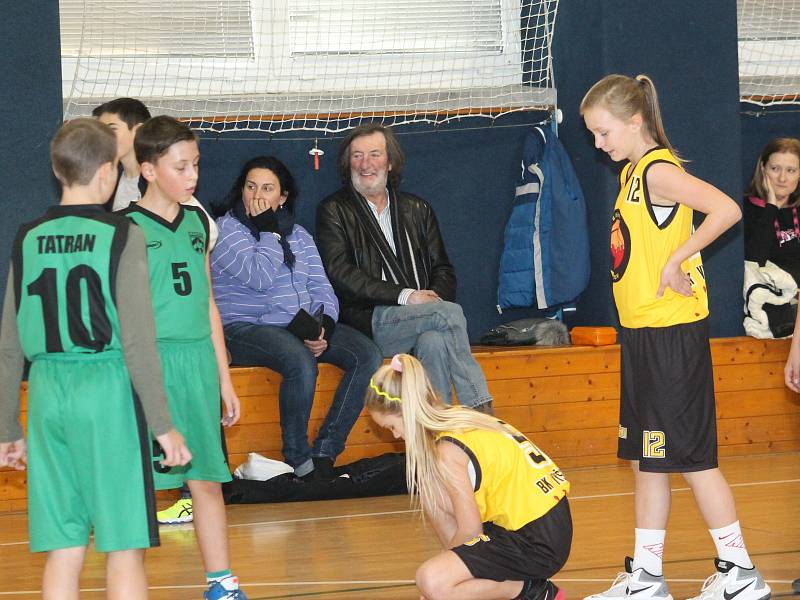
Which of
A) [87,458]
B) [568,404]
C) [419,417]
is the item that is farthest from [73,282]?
[568,404]

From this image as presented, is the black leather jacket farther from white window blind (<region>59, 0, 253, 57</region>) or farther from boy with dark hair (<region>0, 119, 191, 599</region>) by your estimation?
boy with dark hair (<region>0, 119, 191, 599</region>)

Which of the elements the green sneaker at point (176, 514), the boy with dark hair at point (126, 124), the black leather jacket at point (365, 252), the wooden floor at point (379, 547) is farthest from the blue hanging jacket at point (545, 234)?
the boy with dark hair at point (126, 124)

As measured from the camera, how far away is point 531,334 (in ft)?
18.3

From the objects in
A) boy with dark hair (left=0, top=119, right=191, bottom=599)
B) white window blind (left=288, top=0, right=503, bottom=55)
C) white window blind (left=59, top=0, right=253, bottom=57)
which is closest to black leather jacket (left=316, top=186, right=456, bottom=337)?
white window blind (left=288, top=0, right=503, bottom=55)

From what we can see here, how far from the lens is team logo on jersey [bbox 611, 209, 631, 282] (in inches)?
124

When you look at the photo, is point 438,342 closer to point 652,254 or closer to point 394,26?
point 652,254

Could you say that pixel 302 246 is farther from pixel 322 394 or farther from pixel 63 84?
pixel 63 84

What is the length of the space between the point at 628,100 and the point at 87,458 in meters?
1.74

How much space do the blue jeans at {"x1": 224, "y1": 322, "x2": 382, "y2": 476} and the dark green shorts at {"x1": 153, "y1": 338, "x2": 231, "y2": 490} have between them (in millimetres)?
1757

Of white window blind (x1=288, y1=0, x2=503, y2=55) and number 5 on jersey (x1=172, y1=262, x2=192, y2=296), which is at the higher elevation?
white window blind (x1=288, y1=0, x2=503, y2=55)

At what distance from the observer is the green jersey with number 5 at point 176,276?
2.98m

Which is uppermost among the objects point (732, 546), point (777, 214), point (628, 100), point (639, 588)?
point (628, 100)

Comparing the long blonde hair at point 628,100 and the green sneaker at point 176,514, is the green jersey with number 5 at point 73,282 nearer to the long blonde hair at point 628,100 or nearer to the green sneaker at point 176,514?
the long blonde hair at point 628,100

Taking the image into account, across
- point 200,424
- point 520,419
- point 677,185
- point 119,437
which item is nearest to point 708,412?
point 677,185
